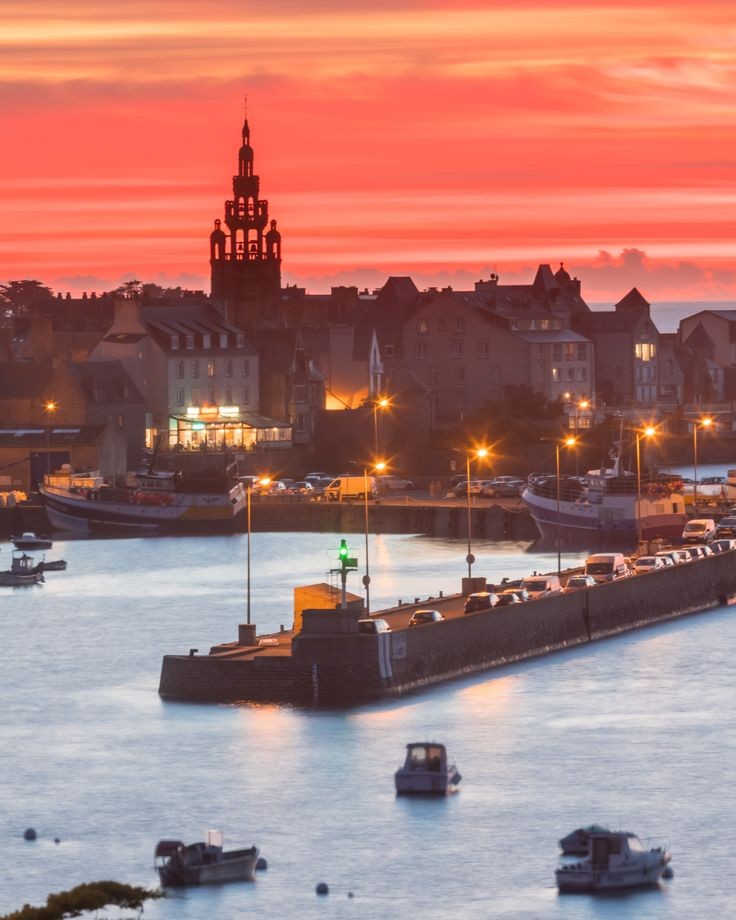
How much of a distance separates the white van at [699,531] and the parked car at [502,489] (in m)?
23.8

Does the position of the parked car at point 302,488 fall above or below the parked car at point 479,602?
above

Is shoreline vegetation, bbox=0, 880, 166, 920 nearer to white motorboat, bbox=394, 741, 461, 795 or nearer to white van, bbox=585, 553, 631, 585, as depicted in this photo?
white motorboat, bbox=394, 741, 461, 795

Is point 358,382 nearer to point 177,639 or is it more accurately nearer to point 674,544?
point 674,544

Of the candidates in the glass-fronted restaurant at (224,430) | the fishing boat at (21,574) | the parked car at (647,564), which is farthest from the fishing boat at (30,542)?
the parked car at (647,564)

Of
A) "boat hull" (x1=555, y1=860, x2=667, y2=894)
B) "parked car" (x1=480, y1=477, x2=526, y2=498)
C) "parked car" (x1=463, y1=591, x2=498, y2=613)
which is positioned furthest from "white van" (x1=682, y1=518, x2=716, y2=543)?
"boat hull" (x1=555, y1=860, x2=667, y2=894)

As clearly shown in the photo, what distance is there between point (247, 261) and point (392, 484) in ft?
121

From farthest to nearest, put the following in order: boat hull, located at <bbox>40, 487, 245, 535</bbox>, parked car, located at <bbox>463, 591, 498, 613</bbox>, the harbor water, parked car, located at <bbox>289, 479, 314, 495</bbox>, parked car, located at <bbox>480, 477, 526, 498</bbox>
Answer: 1. parked car, located at <bbox>289, 479, 314, 495</bbox>
2. parked car, located at <bbox>480, 477, 526, 498</bbox>
3. boat hull, located at <bbox>40, 487, 245, 535</bbox>
4. parked car, located at <bbox>463, 591, 498, 613</bbox>
5. the harbor water

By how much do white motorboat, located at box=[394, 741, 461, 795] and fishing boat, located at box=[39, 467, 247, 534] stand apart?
77083 millimetres

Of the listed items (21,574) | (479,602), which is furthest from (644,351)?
(479,602)

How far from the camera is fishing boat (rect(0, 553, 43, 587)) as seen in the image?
105750 millimetres

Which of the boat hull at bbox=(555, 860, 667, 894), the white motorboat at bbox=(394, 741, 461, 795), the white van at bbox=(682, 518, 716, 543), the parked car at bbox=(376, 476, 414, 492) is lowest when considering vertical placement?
the boat hull at bbox=(555, 860, 667, 894)

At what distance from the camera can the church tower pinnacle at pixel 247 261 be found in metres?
176

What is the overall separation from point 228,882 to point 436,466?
352 feet

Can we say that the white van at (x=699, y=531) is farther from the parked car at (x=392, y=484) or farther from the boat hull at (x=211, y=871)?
the boat hull at (x=211, y=871)
